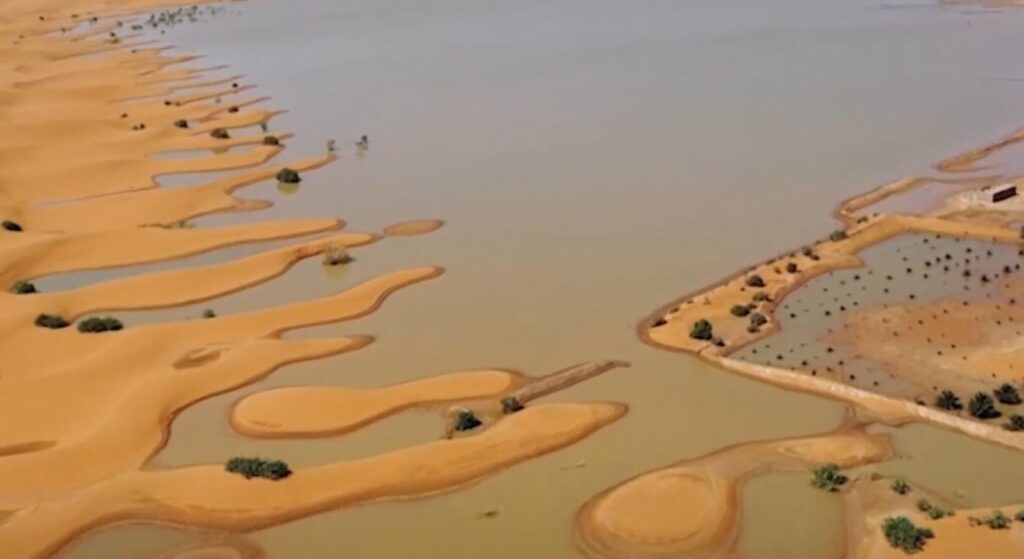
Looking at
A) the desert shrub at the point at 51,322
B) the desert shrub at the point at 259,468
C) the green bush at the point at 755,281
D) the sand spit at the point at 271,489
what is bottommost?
the sand spit at the point at 271,489

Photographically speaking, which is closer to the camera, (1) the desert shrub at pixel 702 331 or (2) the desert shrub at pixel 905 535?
(2) the desert shrub at pixel 905 535

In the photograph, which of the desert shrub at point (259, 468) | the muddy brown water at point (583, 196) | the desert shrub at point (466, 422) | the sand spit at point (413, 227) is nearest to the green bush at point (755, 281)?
the muddy brown water at point (583, 196)

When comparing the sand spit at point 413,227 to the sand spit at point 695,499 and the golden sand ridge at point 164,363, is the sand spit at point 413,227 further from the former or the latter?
the sand spit at point 695,499

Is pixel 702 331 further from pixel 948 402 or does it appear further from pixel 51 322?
pixel 51 322

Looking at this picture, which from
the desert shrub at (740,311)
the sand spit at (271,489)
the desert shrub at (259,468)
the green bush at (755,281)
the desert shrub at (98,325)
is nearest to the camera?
the sand spit at (271,489)

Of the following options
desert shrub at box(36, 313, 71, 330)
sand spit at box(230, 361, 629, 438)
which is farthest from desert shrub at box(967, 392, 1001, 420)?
desert shrub at box(36, 313, 71, 330)

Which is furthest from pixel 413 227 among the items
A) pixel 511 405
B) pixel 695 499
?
pixel 695 499

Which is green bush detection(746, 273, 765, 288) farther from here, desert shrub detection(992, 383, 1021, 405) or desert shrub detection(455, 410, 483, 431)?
desert shrub detection(455, 410, 483, 431)

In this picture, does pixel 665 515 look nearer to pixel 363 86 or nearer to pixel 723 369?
pixel 723 369
